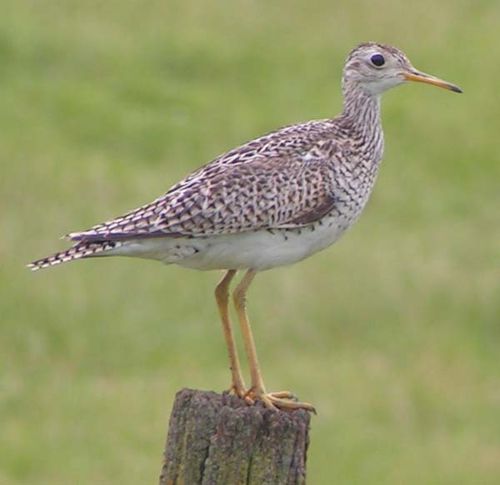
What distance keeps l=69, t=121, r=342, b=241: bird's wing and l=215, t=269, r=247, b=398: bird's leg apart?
433 millimetres

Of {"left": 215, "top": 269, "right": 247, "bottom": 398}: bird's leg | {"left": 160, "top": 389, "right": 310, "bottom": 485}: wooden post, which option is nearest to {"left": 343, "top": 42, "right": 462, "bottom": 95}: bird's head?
{"left": 215, "top": 269, "right": 247, "bottom": 398}: bird's leg

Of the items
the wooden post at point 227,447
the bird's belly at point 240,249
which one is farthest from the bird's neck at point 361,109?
the wooden post at point 227,447

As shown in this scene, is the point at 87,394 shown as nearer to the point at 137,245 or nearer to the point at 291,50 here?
the point at 137,245

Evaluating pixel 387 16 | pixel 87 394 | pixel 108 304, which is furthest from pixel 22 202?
pixel 387 16

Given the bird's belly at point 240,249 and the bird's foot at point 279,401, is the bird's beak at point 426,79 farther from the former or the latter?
the bird's foot at point 279,401

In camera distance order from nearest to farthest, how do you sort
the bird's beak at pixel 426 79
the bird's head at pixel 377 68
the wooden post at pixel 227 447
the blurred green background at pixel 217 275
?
the wooden post at pixel 227 447
the bird's beak at pixel 426 79
the bird's head at pixel 377 68
the blurred green background at pixel 217 275

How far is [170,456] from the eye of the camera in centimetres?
868

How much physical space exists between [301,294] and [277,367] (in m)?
1.38

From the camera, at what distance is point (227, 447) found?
8.66 meters

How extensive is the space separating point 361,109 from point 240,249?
162 cm

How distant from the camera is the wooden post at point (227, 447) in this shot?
28.3 feet

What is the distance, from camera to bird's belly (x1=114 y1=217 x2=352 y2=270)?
10812mm

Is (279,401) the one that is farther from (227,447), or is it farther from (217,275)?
(217,275)

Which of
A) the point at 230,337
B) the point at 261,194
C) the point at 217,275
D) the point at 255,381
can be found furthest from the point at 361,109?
the point at 217,275
